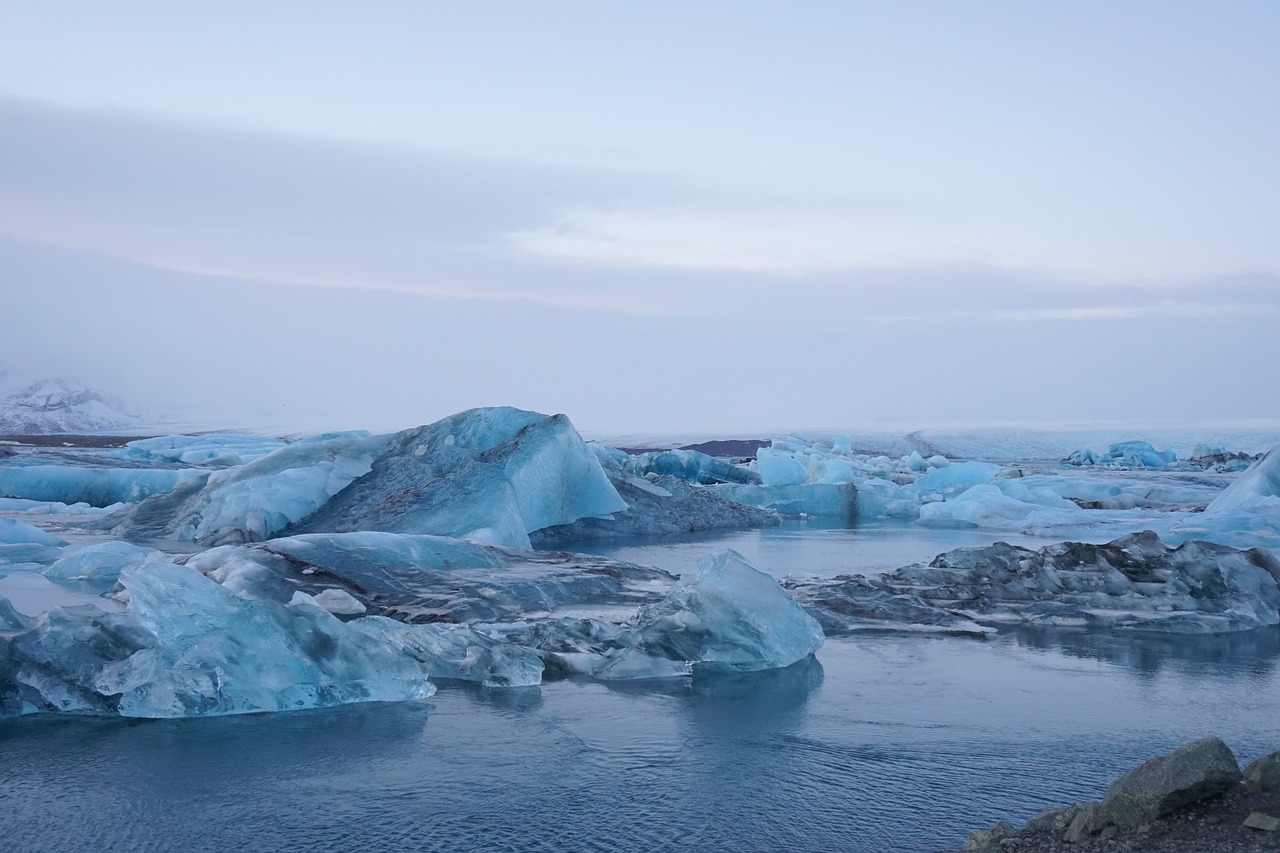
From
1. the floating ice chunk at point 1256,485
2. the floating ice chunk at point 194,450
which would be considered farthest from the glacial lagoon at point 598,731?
the floating ice chunk at point 194,450

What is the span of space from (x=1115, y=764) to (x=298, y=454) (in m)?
8.72

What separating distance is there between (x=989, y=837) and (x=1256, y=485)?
41.5ft

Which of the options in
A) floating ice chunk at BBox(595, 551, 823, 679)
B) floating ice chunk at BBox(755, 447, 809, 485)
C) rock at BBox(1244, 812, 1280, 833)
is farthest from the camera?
floating ice chunk at BBox(755, 447, 809, 485)

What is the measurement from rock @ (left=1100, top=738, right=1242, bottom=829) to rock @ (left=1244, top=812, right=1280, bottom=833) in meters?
0.12

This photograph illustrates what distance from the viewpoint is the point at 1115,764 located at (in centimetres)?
341

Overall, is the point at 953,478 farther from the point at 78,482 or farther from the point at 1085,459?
the point at 1085,459

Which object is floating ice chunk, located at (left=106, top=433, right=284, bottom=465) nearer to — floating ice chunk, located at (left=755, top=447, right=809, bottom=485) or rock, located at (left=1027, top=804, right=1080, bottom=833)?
floating ice chunk, located at (left=755, top=447, right=809, bottom=485)

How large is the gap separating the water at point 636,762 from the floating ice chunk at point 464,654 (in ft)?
0.47

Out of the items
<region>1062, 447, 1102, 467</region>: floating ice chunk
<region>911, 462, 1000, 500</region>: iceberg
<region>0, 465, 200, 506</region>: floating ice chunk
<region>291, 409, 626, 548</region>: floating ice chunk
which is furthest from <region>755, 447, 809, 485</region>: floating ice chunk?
<region>1062, 447, 1102, 467</region>: floating ice chunk

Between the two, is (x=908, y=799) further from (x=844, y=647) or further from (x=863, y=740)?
(x=844, y=647)

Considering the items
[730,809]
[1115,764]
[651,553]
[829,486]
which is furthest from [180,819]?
[829,486]

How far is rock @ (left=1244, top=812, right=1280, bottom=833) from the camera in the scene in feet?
6.96

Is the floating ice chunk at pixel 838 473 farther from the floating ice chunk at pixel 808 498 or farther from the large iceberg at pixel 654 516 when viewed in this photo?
the large iceberg at pixel 654 516

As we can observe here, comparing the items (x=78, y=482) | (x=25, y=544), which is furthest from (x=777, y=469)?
(x=25, y=544)
